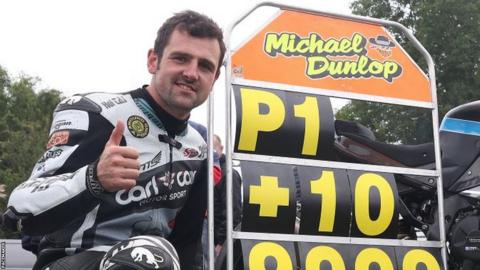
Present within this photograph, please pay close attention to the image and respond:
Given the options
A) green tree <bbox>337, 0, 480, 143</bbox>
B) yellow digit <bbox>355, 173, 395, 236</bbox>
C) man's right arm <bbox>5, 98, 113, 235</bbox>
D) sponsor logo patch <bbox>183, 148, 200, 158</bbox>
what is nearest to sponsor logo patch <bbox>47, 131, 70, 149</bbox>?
man's right arm <bbox>5, 98, 113, 235</bbox>

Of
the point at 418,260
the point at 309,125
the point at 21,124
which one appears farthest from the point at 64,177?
the point at 21,124

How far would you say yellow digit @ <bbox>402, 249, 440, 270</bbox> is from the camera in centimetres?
325

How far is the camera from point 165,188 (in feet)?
8.96

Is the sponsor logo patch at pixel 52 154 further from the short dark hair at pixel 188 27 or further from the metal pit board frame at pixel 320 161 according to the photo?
the metal pit board frame at pixel 320 161

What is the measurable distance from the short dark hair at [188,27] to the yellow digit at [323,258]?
0.95 meters

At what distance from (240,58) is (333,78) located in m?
0.48

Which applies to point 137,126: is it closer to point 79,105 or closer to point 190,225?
point 79,105

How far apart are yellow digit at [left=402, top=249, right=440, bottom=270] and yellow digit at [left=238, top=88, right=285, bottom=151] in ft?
2.79

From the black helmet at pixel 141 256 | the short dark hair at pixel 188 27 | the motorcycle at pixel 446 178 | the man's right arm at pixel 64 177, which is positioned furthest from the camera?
the motorcycle at pixel 446 178

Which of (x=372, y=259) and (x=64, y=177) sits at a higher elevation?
(x=64, y=177)

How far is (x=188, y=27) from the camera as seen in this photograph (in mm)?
2709

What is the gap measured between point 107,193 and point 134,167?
10.6 inches

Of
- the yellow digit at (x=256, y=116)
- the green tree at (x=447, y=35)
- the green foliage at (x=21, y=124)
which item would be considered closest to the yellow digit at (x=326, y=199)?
the yellow digit at (x=256, y=116)

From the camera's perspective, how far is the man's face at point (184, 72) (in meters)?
2.67
